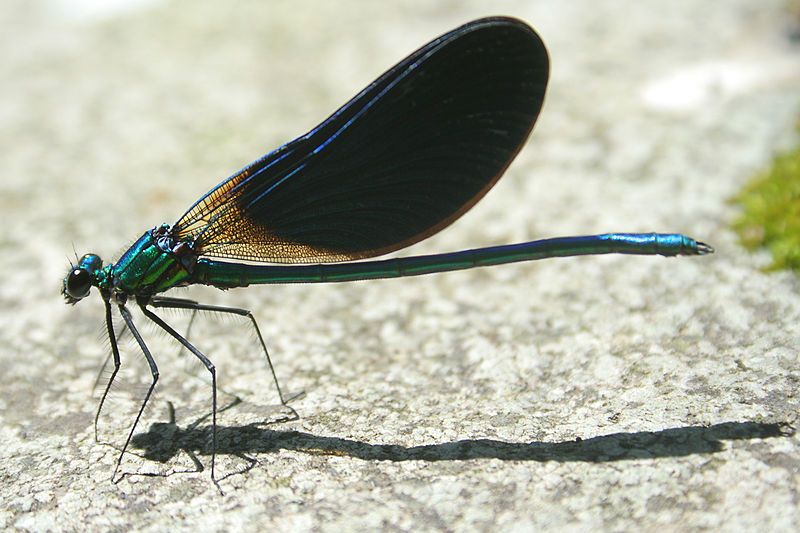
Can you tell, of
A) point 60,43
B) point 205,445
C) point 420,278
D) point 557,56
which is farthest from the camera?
point 60,43

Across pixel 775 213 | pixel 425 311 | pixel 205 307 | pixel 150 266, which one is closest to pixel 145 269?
pixel 150 266

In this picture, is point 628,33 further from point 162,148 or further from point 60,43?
point 60,43

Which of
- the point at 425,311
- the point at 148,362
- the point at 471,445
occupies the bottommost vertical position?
the point at 471,445

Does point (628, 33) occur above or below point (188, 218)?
above

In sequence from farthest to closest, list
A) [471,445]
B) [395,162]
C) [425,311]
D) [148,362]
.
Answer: [425,311] → [148,362] → [395,162] → [471,445]

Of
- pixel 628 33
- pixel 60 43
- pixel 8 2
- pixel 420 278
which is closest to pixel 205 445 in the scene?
pixel 420 278

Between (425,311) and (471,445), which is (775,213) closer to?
(425,311)

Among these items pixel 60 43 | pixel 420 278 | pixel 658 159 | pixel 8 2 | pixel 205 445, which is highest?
pixel 8 2

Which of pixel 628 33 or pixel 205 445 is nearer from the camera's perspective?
pixel 205 445
